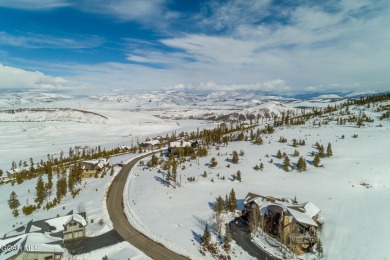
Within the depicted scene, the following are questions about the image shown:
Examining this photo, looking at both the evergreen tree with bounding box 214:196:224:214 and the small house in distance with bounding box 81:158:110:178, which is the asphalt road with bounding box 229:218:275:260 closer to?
the evergreen tree with bounding box 214:196:224:214

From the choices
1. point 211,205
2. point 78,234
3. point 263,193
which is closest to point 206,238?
point 211,205

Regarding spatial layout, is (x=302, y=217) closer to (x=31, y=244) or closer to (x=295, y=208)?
(x=295, y=208)

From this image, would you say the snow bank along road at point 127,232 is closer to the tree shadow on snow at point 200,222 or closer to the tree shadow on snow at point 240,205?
the tree shadow on snow at point 200,222

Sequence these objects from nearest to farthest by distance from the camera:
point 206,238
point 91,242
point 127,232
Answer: point 206,238 → point 91,242 → point 127,232

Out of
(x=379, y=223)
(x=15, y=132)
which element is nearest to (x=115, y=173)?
(x=379, y=223)

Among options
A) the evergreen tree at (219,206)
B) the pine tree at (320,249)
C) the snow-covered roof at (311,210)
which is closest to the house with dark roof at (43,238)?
the evergreen tree at (219,206)

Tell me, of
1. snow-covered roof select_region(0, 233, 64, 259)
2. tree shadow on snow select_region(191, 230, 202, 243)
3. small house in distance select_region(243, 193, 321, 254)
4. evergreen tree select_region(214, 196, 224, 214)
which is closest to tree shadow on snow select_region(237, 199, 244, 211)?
small house in distance select_region(243, 193, 321, 254)
